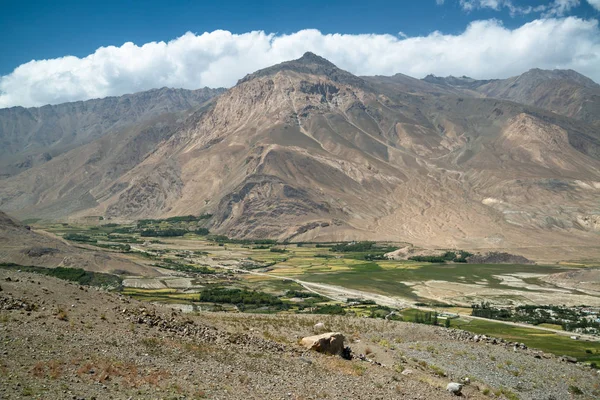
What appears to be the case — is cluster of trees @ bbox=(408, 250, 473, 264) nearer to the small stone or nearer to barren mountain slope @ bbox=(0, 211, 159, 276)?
barren mountain slope @ bbox=(0, 211, 159, 276)

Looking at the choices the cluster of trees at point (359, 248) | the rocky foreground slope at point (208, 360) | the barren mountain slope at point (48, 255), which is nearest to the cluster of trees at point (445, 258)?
the cluster of trees at point (359, 248)

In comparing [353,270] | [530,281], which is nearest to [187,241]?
[353,270]

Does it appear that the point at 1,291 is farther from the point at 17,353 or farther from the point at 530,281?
the point at 530,281

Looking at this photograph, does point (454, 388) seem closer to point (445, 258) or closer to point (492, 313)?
point (492, 313)

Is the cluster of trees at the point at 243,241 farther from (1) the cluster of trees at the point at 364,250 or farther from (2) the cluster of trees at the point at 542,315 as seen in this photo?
(2) the cluster of trees at the point at 542,315

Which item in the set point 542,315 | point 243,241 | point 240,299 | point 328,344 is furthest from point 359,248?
point 328,344

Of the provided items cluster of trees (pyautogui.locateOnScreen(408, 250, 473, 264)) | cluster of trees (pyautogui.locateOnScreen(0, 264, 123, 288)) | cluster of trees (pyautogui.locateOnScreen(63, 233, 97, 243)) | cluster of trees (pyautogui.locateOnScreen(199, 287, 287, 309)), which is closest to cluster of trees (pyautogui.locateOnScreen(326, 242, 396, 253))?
cluster of trees (pyautogui.locateOnScreen(408, 250, 473, 264))

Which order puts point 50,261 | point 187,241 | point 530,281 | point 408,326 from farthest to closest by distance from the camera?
point 187,241, point 530,281, point 50,261, point 408,326
